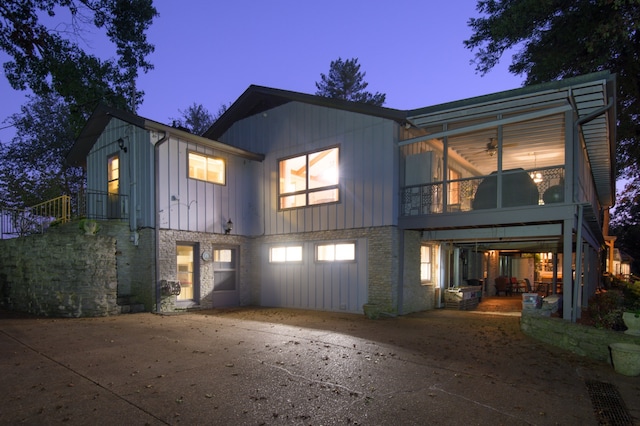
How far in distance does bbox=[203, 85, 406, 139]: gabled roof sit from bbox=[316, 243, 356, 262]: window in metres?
4.10

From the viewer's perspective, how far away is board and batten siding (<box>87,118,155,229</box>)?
11.9 metres

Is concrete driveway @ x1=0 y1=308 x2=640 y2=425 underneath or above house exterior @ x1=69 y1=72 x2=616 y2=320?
underneath

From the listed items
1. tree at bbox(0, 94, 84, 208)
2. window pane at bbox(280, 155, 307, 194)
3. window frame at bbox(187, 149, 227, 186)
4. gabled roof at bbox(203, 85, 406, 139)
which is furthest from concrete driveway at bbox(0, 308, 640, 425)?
tree at bbox(0, 94, 84, 208)

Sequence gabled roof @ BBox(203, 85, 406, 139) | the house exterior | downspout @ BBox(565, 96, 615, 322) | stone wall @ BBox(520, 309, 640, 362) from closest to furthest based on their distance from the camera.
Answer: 1. stone wall @ BBox(520, 309, 640, 362)
2. downspout @ BBox(565, 96, 615, 322)
3. the house exterior
4. gabled roof @ BBox(203, 85, 406, 139)

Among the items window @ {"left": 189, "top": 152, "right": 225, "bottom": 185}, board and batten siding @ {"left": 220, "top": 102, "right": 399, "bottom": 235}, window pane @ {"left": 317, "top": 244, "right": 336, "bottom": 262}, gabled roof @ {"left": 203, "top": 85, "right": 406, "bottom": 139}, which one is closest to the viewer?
gabled roof @ {"left": 203, "top": 85, "right": 406, "bottom": 139}

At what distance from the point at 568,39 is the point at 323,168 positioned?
10.6 metres

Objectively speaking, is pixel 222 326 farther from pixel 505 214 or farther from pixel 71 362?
pixel 505 214

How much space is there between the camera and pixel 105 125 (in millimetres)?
14008

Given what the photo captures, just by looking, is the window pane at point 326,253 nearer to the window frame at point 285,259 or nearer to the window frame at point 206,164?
the window frame at point 285,259

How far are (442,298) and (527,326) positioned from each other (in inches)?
194

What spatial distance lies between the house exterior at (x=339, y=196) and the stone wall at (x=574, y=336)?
0.82m

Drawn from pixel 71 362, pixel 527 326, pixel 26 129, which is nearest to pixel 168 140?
Answer: pixel 71 362

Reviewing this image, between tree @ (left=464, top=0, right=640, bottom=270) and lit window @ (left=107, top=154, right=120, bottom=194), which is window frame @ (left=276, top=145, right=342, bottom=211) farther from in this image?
A: tree @ (left=464, top=0, right=640, bottom=270)

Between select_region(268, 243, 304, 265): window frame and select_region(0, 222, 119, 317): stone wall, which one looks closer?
select_region(0, 222, 119, 317): stone wall
